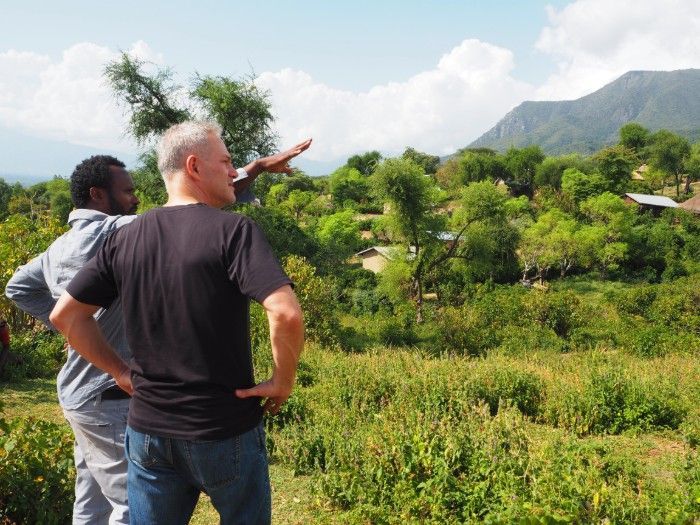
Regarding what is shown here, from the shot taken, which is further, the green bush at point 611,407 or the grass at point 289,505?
the green bush at point 611,407

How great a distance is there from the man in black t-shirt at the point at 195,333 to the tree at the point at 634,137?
8860cm

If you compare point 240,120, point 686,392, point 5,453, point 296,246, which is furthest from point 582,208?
point 5,453

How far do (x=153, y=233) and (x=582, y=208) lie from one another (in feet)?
166

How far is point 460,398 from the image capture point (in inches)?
263

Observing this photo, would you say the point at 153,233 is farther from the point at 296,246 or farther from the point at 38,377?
the point at 296,246

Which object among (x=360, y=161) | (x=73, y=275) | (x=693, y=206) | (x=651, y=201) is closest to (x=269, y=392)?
(x=73, y=275)

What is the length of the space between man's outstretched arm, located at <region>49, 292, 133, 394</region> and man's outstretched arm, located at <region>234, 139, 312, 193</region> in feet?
3.65

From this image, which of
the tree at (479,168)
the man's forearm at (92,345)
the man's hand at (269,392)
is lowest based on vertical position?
the man's hand at (269,392)

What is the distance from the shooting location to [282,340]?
1806mm

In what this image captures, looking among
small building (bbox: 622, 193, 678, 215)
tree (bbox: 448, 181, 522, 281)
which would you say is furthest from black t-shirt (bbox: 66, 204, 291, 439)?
small building (bbox: 622, 193, 678, 215)

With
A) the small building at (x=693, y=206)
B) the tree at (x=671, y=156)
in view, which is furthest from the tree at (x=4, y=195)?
the tree at (x=671, y=156)

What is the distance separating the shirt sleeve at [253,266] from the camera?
1.72 metres

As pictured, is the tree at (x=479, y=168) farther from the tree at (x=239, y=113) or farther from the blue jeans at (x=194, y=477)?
the blue jeans at (x=194, y=477)

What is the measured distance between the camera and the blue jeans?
1.87 metres
